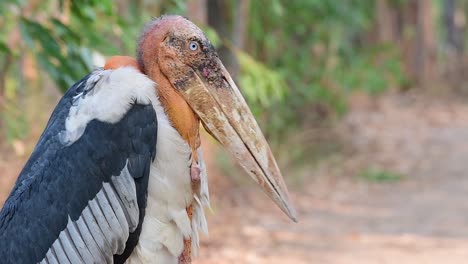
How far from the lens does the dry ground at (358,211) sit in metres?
7.09

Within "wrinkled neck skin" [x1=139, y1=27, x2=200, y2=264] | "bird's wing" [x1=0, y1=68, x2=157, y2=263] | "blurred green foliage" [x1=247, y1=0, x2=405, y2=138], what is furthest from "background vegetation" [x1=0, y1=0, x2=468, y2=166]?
"bird's wing" [x1=0, y1=68, x2=157, y2=263]

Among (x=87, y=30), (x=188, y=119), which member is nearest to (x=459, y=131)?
(x=87, y=30)

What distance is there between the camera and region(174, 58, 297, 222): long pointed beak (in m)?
3.06

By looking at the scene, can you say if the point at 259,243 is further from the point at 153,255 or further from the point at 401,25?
the point at 401,25

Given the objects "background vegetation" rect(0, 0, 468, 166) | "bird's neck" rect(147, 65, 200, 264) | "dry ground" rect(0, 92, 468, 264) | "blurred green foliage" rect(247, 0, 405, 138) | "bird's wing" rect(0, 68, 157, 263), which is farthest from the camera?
"blurred green foliage" rect(247, 0, 405, 138)

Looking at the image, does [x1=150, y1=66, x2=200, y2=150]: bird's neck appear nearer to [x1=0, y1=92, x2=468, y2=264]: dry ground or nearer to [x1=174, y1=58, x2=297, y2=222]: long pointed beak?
[x1=174, y1=58, x2=297, y2=222]: long pointed beak

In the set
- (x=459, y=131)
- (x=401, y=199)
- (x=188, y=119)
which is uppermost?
(x=459, y=131)

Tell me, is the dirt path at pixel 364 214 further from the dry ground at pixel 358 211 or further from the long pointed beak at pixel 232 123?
the long pointed beak at pixel 232 123

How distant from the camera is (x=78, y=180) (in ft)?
9.21

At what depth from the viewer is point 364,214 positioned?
28.5ft

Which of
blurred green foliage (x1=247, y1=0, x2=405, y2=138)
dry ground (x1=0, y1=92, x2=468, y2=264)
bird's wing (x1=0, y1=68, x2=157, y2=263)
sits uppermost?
blurred green foliage (x1=247, y1=0, x2=405, y2=138)

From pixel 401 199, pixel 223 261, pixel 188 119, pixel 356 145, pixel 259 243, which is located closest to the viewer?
pixel 188 119

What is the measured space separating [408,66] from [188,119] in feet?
49.4

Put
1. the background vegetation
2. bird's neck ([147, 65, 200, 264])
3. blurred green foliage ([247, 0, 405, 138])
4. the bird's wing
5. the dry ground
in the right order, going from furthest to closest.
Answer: blurred green foliage ([247, 0, 405, 138])
the dry ground
the background vegetation
bird's neck ([147, 65, 200, 264])
the bird's wing
